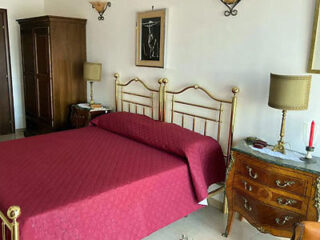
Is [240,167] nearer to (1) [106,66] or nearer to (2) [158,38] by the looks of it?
(2) [158,38]

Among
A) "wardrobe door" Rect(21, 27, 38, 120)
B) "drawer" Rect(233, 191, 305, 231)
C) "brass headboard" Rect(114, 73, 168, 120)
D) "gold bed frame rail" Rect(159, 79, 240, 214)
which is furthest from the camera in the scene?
"wardrobe door" Rect(21, 27, 38, 120)

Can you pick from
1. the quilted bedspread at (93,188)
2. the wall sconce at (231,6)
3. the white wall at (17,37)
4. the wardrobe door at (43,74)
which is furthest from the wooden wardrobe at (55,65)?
the wall sconce at (231,6)

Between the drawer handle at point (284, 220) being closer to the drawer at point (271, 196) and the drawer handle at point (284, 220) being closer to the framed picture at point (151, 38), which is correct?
the drawer at point (271, 196)

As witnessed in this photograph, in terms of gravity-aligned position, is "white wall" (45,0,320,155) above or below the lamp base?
above

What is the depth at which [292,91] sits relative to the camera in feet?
6.28

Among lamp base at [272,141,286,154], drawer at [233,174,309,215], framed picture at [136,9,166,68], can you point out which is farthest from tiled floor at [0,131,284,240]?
framed picture at [136,9,166,68]

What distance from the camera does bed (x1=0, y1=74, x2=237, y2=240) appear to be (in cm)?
161

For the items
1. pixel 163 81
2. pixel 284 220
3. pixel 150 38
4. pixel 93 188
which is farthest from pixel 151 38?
pixel 284 220

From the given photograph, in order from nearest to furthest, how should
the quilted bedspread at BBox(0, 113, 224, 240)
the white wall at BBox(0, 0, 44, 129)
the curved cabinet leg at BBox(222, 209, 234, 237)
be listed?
the quilted bedspread at BBox(0, 113, 224, 240) < the curved cabinet leg at BBox(222, 209, 234, 237) < the white wall at BBox(0, 0, 44, 129)

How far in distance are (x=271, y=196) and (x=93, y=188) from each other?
1.14 m

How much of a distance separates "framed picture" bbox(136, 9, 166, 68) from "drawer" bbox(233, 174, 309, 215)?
1.43m

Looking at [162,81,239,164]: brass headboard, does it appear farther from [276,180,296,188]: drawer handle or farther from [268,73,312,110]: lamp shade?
[276,180,296,188]: drawer handle

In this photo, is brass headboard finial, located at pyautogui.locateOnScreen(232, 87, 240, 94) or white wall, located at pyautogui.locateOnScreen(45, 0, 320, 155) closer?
white wall, located at pyautogui.locateOnScreen(45, 0, 320, 155)

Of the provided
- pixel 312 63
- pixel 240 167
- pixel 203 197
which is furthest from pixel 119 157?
pixel 312 63
